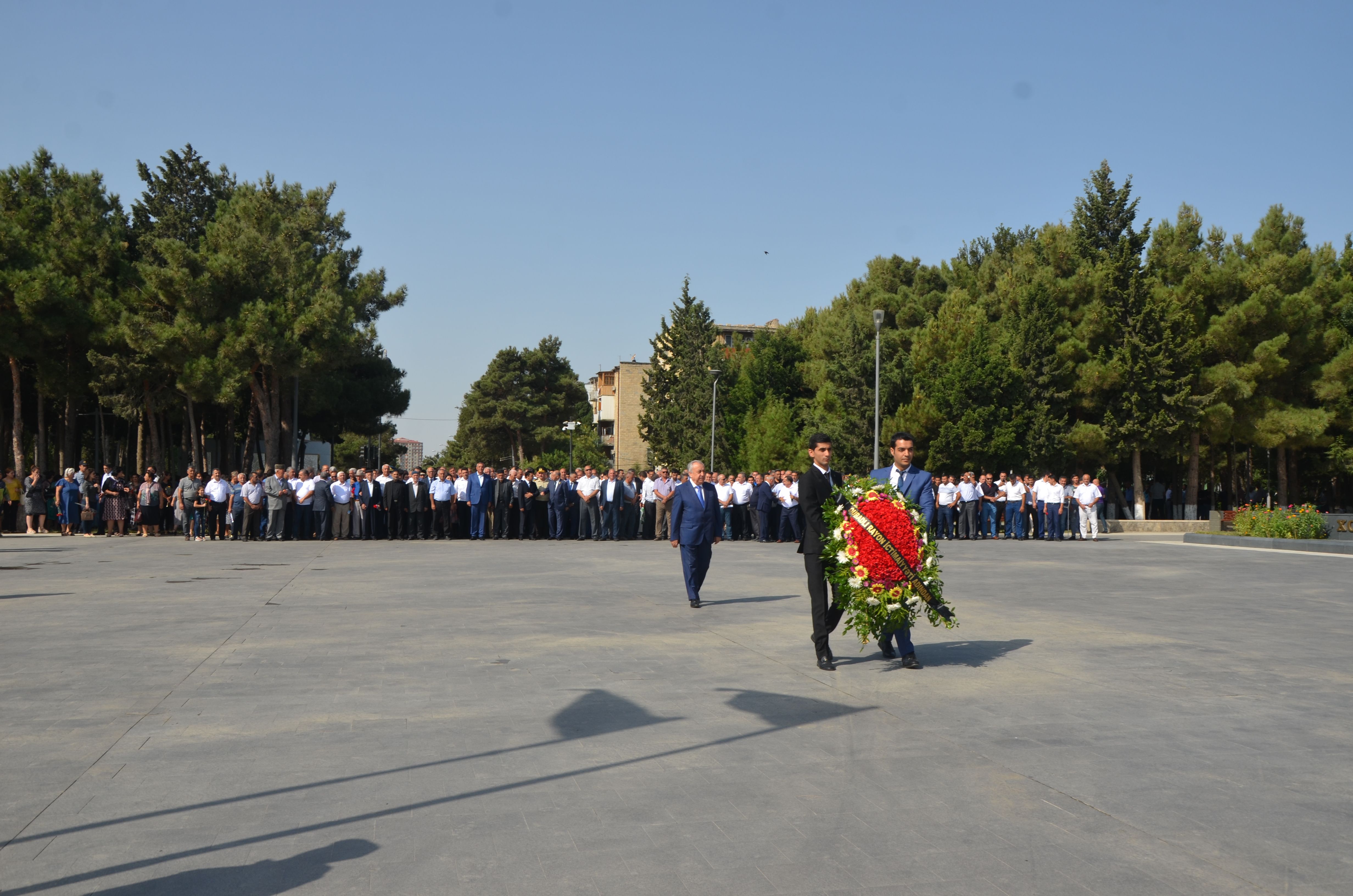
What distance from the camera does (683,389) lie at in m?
76.7

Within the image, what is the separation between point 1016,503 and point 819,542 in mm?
24519

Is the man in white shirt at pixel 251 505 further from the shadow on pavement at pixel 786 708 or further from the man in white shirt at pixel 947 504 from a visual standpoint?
the shadow on pavement at pixel 786 708

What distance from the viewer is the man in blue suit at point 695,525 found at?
13.4 m

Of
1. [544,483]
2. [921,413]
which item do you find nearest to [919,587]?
[544,483]

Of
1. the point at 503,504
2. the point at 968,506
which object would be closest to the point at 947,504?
the point at 968,506

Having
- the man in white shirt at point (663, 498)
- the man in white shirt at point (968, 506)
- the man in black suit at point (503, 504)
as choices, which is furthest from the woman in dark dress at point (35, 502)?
the man in white shirt at point (968, 506)

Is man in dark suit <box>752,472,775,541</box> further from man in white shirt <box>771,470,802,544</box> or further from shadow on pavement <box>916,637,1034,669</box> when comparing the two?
shadow on pavement <box>916,637,1034,669</box>

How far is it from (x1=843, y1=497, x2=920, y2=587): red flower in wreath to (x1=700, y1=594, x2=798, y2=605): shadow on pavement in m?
4.96

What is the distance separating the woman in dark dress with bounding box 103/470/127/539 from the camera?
2970 centimetres

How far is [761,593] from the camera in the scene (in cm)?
1524

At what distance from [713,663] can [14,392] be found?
3424 cm

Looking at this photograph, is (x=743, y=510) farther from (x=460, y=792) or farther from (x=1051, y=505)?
(x=460, y=792)

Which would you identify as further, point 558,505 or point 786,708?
point 558,505

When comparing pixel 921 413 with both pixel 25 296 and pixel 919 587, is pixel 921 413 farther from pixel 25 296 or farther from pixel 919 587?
pixel 919 587
